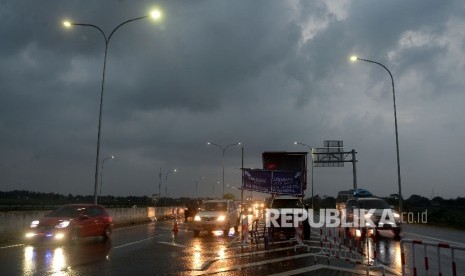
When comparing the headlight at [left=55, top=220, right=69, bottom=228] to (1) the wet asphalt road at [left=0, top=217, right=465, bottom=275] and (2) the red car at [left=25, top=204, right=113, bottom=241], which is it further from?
(1) the wet asphalt road at [left=0, top=217, right=465, bottom=275]

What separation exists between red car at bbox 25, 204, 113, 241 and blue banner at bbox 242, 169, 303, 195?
7.21 m

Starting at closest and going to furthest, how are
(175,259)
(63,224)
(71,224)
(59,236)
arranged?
(175,259) → (59,236) → (63,224) → (71,224)

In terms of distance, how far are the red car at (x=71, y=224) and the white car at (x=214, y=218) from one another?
4.61 meters

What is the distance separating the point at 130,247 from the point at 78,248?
74.3 inches

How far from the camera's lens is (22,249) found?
1612 centimetres

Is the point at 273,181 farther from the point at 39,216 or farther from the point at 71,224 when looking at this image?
the point at 39,216

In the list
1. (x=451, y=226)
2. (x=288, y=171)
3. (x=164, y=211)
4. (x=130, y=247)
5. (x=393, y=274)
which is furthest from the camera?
(x=164, y=211)

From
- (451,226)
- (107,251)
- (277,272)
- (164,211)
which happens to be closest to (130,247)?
(107,251)

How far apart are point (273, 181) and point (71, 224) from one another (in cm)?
997

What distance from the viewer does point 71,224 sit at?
18.2 m

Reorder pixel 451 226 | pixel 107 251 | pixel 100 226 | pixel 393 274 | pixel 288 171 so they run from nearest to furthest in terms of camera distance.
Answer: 1. pixel 393 274
2. pixel 107 251
3. pixel 100 226
4. pixel 288 171
5. pixel 451 226

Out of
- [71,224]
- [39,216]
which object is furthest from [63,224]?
[39,216]

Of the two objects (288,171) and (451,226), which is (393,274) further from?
(451,226)

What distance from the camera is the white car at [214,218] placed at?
23.3 metres
